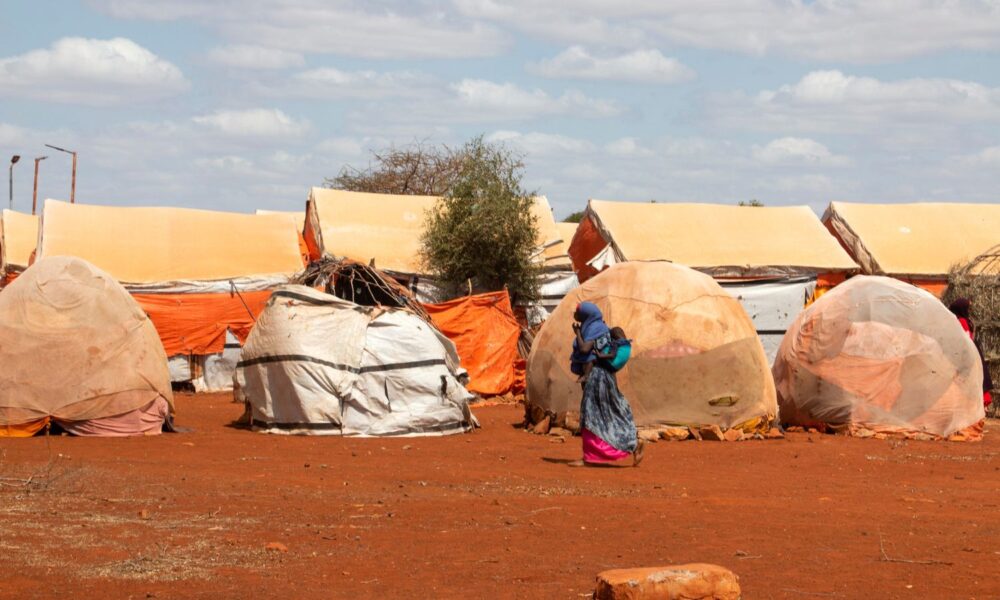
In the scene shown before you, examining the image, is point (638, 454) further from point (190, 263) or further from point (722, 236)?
point (722, 236)

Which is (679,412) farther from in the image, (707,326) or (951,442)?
(951,442)

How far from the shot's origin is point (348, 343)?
47.2ft

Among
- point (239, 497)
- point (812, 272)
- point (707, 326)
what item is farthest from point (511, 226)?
point (239, 497)

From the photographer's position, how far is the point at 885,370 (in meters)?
15.5

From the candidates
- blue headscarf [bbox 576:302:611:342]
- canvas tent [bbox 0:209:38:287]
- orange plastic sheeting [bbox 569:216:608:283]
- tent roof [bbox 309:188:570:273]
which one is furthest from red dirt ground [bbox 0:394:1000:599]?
orange plastic sheeting [bbox 569:216:608:283]

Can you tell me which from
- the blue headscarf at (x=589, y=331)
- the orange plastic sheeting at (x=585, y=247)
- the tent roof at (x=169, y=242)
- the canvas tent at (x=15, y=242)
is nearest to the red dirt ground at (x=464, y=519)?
the blue headscarf at (x=589, y=331)

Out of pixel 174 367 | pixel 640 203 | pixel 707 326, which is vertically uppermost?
pixel 640 203

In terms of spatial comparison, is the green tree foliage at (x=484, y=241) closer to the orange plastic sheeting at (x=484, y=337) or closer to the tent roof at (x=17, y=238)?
the orange plastic sheeting at (x=484, y=337)

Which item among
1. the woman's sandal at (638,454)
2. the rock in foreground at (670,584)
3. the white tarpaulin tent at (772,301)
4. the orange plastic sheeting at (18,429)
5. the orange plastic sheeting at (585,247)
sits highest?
the orange plastic sheeting at (585,247)

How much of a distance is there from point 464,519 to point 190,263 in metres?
16.6

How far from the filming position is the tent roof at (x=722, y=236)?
25.5m

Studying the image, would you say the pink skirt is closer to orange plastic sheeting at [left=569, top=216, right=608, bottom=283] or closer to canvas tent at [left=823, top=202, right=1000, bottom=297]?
orange plastic sheeting at [left=569, top=216, right=608, bottom=283]

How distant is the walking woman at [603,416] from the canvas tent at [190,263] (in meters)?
11.7

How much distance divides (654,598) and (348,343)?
893cm
